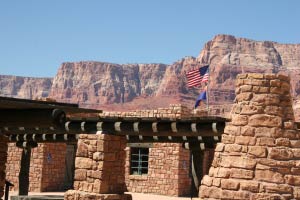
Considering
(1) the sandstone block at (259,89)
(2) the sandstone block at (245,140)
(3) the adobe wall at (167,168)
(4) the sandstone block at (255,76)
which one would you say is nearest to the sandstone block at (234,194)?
(2) the sandstone block at (245,140)

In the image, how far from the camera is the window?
21.0 metres

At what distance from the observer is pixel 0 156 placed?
12172 mm

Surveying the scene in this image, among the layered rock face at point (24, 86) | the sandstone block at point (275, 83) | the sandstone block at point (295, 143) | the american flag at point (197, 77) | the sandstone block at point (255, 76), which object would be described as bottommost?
the sandstone block at point (295, 143)

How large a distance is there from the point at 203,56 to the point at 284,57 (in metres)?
22.6

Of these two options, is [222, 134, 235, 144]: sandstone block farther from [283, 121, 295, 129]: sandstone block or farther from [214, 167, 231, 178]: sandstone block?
[283, 121, 295, 129]: sandstone block

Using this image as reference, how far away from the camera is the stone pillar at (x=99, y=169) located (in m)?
10.1

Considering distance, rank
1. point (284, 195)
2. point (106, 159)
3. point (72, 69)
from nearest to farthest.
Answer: point (284, 195), point (106, 159), point (72, 69)

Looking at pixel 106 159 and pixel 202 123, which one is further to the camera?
pixel 106 159

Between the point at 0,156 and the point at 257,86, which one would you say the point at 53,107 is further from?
the point at 257,86

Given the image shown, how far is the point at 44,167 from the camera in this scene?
21547 mm

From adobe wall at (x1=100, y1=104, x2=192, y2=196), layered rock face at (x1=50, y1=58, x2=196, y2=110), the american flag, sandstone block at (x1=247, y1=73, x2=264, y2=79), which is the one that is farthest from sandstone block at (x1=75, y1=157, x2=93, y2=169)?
layered rock face at (x1=50, y1=58, x2=196, y2=110)

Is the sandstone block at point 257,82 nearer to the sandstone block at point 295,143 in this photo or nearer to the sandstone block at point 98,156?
the sandstone block at point 295,143

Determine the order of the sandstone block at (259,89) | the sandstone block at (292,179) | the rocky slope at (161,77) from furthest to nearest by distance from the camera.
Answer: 1. the rocky slope at (161,77)
2. the sandstone block at (259,89)
3. the sandstone block at (292,179)

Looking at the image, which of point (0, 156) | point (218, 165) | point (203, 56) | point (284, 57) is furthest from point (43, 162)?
point (284, 57)
